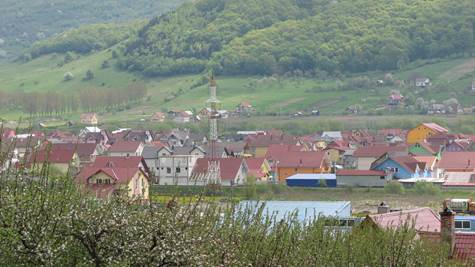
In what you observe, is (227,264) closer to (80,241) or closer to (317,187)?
(80,241)

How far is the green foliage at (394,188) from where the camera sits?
187 ft

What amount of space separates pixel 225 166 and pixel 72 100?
64650mm

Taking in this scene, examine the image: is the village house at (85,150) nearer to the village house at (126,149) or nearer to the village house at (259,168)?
the village house at (126,149)

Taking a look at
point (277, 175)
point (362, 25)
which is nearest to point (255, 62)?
point (362, 25)

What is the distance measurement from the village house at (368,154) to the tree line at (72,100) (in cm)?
5590

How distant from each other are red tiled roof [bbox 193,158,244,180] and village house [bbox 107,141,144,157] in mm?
10002

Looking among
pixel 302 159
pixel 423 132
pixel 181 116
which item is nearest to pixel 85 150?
pixel 302 159

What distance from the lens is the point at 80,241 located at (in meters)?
15.1

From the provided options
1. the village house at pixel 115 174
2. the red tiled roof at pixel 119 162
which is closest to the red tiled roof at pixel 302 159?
the red tiled roof at pixel 119 162

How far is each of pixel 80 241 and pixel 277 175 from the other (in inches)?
2079

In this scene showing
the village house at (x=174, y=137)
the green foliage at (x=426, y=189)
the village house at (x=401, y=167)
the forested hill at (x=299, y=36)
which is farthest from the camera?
the forested hill at (x=299, y=36)

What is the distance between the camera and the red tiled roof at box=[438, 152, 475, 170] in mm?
67188

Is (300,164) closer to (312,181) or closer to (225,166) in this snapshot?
(225,166)

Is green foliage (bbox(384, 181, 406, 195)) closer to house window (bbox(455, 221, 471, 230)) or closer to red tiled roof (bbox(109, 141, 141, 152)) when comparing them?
red tiled roof (bbox(109, 141, 141, 152))
